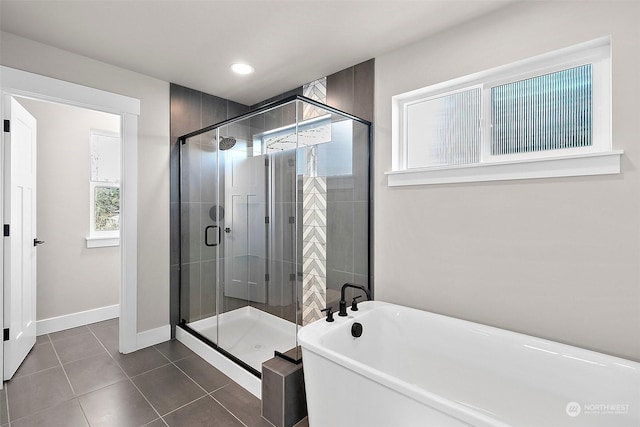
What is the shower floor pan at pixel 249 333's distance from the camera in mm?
2287

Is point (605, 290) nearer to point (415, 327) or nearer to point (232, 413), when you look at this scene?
point (415, 327)

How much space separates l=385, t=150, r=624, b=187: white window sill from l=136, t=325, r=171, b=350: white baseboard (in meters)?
2.48

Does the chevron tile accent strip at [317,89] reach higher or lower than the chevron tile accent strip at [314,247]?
higher

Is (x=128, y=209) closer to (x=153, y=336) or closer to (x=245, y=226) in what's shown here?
(x=245, y=226)

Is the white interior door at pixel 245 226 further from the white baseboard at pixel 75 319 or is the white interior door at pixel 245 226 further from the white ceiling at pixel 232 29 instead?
the white baseboard at pixel 75 319

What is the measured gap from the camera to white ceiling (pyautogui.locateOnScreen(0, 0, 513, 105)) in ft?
5.95

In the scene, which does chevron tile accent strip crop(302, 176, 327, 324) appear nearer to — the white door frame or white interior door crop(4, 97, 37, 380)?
the white door frame

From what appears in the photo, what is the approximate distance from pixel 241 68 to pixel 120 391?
102 inches

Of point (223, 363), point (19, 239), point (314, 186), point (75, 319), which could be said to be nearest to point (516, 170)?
point (314, 186)

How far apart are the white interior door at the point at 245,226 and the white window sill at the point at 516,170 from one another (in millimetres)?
1035

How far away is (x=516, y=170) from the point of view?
1.76 m

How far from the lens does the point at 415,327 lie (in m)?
1.98

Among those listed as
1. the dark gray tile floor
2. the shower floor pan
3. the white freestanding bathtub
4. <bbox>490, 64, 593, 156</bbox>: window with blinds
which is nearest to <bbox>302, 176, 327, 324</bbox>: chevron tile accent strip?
the shower floor pan

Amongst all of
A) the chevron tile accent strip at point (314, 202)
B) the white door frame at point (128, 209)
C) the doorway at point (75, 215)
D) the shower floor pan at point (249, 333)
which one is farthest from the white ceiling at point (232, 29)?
the shower floor pan at point (249, 333)
